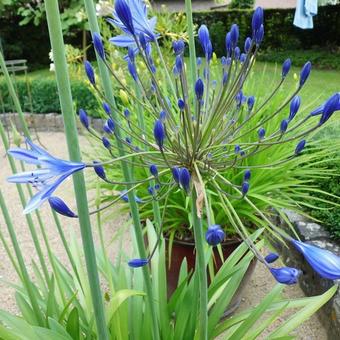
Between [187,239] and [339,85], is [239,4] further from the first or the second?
[187,239]

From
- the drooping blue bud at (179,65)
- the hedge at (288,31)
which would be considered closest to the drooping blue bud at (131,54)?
the drooping blue bud at (179,65)

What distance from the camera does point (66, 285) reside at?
1.96 metres

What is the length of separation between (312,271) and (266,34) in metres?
12.8

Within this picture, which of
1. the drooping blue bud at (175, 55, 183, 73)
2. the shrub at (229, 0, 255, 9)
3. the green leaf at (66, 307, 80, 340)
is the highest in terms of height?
the drooping blue bud at (175, 55, 183, 73)

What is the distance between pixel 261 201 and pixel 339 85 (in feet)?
23.8

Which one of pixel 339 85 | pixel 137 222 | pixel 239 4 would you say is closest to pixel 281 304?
pixel 137 222

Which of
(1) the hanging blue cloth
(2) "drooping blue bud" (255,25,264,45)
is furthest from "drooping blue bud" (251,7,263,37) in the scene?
(1) the hanging blue cloth

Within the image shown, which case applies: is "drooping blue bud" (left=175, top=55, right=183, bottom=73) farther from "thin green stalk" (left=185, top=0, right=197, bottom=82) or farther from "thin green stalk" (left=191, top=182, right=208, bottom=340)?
"thin green stalk" (left=191, top=182, right=208, bottom=340)

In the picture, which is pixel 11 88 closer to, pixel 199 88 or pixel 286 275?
pixel 199 88

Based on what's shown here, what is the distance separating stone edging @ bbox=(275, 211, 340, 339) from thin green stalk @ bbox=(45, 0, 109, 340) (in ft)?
5.39

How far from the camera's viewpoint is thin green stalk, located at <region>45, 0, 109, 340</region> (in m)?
0.88

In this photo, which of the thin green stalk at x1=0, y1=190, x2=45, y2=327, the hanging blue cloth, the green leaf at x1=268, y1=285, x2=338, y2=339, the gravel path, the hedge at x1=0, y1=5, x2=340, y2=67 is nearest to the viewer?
the thin green stalk at x1=0, y1=190, x2=45, y2=327

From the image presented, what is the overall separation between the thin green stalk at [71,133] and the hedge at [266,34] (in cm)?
1169

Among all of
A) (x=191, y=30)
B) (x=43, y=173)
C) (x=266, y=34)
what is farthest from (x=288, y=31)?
(x=43, y=173)
